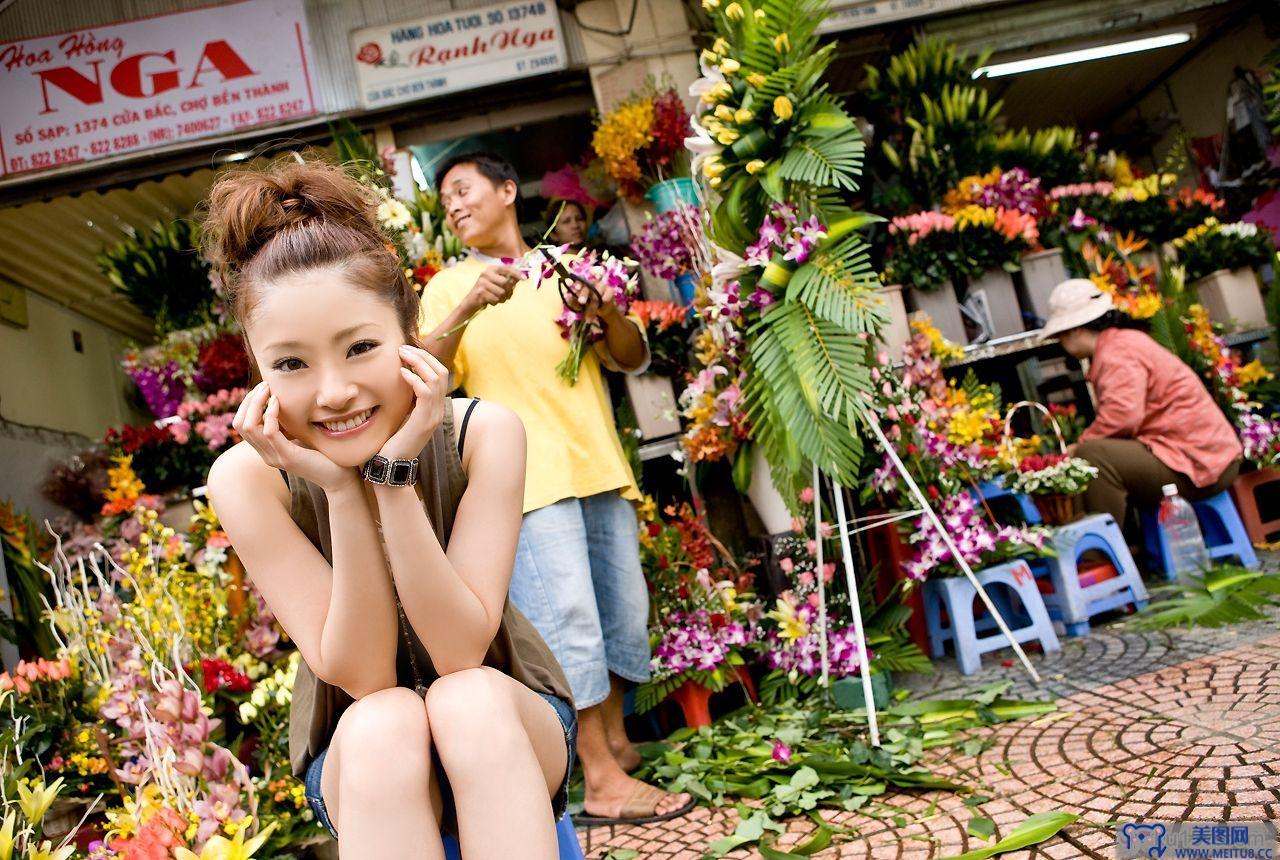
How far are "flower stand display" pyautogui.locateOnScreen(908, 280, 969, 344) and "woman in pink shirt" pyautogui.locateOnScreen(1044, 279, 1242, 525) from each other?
447 mm

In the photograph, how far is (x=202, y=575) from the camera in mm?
3279

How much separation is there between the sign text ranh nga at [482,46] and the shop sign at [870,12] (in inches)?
62.0

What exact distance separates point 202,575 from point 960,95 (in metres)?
4.43

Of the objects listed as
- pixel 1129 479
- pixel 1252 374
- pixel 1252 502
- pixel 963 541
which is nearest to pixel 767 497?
pixel 963 541

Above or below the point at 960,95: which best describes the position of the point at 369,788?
below

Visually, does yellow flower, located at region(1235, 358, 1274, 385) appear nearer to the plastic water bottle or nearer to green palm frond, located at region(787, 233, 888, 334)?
the plastic water bottle

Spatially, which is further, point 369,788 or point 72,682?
point 72,682

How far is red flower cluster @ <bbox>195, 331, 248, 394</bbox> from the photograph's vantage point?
Result: 4172mm

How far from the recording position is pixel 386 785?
1.19m

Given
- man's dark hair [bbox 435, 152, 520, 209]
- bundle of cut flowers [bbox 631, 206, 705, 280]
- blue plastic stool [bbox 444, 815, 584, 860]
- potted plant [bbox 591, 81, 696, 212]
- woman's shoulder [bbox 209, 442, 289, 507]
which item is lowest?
blue plastic stool [bbox 444, 815, 584, 860]

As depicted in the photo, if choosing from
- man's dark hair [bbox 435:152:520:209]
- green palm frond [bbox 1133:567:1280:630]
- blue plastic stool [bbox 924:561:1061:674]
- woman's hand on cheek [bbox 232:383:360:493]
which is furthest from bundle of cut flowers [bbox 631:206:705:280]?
woman's hand on cheek [bbox 232:383:360:493]

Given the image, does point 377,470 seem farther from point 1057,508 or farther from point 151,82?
point 151,82

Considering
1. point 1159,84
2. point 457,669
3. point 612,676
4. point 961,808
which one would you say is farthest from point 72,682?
point 1159,84

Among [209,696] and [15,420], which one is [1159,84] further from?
[15,420]
